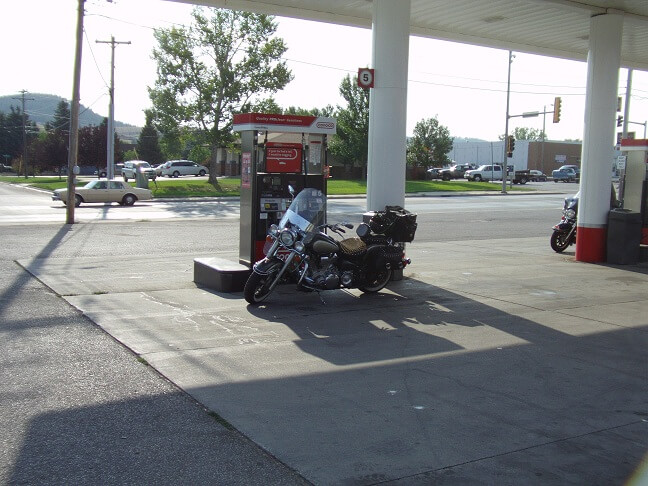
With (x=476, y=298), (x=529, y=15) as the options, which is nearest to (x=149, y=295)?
(x=476, y=298)

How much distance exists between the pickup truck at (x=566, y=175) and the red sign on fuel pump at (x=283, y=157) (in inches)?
2862

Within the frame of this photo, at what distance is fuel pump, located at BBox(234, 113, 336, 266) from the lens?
37.8 feet

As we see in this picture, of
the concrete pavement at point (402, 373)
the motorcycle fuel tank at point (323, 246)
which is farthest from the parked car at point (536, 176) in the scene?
the motorcycle fuel tank at point (323, 246)

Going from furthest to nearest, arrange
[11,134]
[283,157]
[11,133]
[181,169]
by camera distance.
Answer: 1. [11,134]
2. [11,133]
3. [181,169]
4. [283,157]

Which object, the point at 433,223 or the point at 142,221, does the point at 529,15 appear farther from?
the point at 142,221

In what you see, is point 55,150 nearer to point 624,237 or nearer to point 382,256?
point 624,237

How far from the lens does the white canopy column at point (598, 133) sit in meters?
14.4

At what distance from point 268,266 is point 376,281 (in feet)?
6.56

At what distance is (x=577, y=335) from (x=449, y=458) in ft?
14.2

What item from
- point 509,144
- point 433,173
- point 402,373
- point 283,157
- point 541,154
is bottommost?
point 402,373

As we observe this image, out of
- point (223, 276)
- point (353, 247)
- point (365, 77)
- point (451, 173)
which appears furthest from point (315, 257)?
point (451, 173)

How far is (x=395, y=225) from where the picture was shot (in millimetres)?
11188

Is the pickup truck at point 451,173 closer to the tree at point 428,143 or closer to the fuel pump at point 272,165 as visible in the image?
the tree at point 428,143

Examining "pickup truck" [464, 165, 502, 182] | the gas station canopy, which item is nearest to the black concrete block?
the gas station canopy
